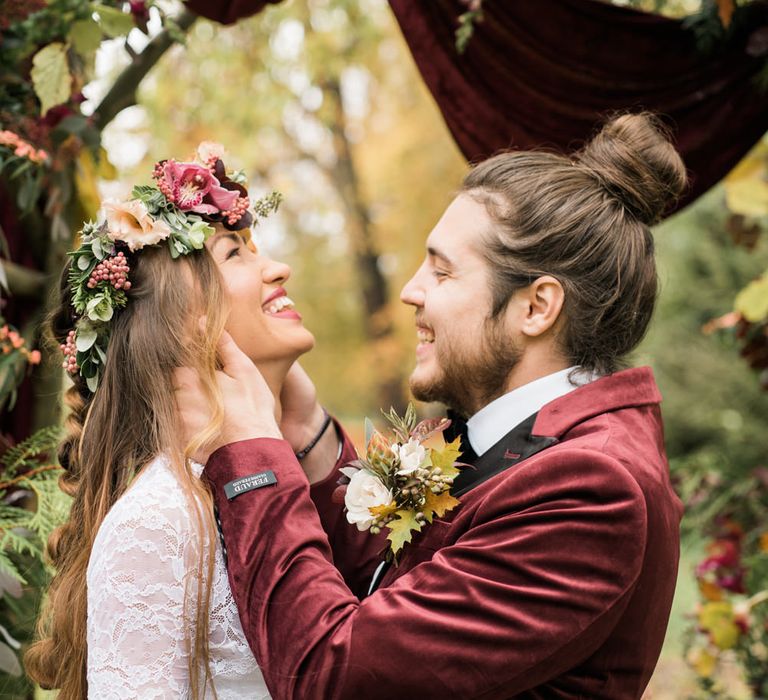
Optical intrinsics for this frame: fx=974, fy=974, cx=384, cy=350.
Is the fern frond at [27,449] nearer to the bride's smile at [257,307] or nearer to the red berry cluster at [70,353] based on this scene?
the red berry cluster at [70,353]

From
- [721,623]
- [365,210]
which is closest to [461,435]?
[721,623]

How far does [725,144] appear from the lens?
353cm

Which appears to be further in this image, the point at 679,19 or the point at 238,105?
the point at 238,105

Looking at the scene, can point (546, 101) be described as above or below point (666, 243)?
above

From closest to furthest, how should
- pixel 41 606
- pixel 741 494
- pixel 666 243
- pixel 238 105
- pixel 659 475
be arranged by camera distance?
pixel 659 475, pixel 41 606, pixel 741 494, pixel 238 105, pixel 666 243

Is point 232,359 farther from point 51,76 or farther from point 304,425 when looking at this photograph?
point 51,76

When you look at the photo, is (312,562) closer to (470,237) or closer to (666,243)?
(470,237)

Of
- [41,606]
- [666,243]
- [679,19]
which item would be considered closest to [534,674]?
[41,606]

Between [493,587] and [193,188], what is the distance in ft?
4.14

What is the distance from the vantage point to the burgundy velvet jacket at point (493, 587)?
1914mm

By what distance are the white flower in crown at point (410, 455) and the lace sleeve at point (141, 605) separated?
1.69ft

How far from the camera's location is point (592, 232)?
8.18 ft

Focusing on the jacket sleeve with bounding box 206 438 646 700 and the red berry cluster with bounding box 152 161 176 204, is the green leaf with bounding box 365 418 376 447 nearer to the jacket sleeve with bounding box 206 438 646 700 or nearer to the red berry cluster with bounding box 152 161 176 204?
the jacket sleeve with bounding box 206 438 646 700

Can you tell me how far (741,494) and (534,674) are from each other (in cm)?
322
